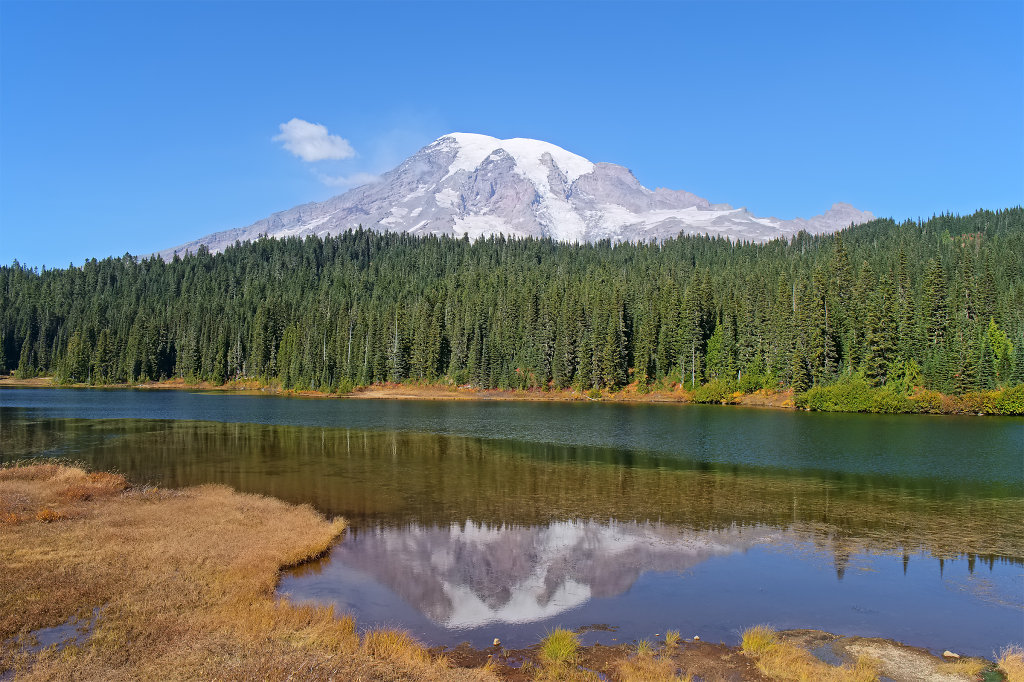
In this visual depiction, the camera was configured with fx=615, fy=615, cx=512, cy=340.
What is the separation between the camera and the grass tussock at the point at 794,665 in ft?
48.3

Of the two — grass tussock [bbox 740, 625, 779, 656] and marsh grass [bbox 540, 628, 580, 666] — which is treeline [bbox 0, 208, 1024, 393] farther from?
marsh grass [bbox 540, 628, 580, 666]

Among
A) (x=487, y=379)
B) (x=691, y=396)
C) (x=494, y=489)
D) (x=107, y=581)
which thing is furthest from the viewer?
(x=487, y=379)

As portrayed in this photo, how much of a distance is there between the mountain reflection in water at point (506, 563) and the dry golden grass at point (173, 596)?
213 cm

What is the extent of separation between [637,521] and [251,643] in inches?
791

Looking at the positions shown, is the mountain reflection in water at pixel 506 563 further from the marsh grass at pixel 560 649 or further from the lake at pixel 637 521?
the marsh grass at pixel 560 649

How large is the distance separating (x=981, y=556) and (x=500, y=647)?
2158 centimetres

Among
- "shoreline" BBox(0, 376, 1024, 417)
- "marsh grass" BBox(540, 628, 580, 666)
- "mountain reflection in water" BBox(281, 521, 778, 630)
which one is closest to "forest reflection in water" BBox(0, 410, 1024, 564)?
"mountain reflection in water" BBox(281, 521, 778, 630)

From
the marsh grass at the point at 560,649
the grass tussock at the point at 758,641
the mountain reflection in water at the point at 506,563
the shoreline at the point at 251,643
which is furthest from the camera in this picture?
the mountain reflection in water at the point at 506,563

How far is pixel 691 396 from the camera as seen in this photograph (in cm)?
12531

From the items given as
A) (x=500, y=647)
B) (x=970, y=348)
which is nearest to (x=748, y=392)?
(x=970, y=348)

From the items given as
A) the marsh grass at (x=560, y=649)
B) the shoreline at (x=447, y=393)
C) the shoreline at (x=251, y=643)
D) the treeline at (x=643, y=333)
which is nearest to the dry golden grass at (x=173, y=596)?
the shoreline at (x=251, y=643)

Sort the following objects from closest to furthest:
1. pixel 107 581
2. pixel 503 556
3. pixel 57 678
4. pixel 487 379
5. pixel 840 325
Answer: pixel 57 678 → pixel 107 581 → pixel 503 556 → pixel 840 325 → pixel 487 379

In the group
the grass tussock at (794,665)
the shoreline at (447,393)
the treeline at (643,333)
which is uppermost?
the treeline at (643,333)

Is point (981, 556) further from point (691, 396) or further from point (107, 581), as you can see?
point (691, 396)
